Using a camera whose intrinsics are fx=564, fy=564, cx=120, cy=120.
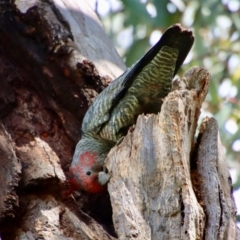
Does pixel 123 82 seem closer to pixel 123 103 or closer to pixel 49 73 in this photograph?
pixel 123 103

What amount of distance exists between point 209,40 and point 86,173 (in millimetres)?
4923

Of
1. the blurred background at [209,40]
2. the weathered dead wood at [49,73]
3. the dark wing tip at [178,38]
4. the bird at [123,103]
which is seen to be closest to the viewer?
the dark wing tip at [178,38]

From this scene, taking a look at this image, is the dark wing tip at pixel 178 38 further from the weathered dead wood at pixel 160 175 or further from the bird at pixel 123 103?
the weathered dead wood at pixel 160 175

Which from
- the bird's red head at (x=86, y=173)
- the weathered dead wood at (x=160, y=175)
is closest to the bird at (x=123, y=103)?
the bird's red head at (x=86, y=173)

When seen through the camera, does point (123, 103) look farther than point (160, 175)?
Yes

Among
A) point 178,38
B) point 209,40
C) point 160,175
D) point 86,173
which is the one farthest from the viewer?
point 209,40

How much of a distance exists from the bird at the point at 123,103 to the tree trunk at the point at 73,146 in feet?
0.32

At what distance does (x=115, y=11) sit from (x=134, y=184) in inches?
198

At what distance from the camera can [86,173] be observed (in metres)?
3.16

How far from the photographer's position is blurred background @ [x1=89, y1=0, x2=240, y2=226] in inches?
229

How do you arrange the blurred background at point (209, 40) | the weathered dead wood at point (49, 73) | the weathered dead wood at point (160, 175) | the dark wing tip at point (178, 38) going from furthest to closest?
the blurred background at point (209, 40), the weathered dead wood at point (49, 73), the dark wing tip at point (178, 38), the weathered dead wood at point (160, 175)

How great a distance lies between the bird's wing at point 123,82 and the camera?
298 cm

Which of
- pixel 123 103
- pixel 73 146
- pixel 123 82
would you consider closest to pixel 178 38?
pixel 123 82

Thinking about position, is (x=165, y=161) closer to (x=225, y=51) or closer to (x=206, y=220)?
(x=206, y=220)
